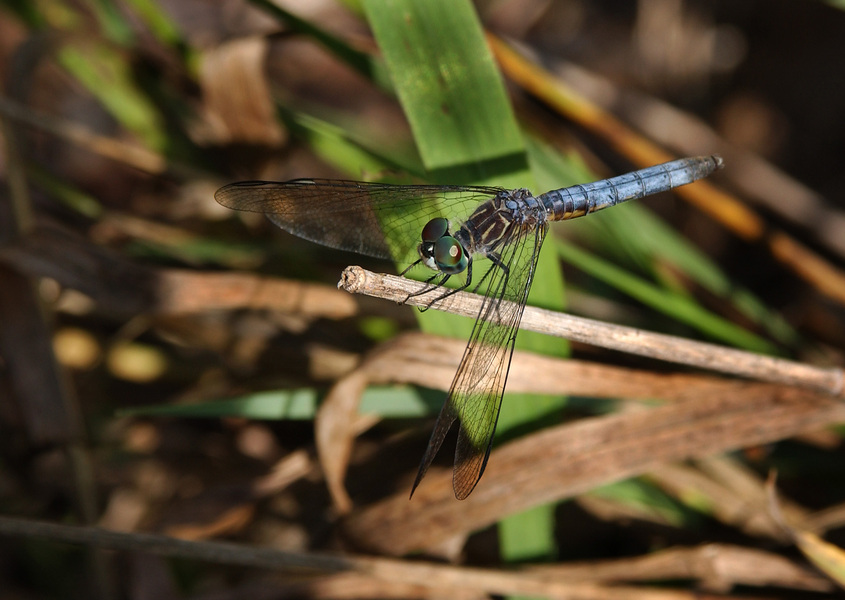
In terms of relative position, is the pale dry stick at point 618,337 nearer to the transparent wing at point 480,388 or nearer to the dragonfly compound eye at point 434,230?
the transparent wing at point 480,388

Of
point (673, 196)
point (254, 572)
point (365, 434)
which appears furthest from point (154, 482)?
point (673, 196)

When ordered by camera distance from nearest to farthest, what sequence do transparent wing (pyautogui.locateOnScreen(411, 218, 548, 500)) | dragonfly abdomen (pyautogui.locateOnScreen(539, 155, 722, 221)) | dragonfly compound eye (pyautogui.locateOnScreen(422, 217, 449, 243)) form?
transparent wing (pyautogui.locateOnScreen(411, 218, 548, 500)) → dragonfly compound eye (pyautogui.locateOnScreen(422, 217, 449, 243)) → dragonfly abdomen (pyautogui.locateOnScreen(539, 155, 722, 221))

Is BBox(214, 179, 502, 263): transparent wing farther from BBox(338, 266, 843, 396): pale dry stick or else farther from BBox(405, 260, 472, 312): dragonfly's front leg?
BBox(338, 266, 843, 396): pale dry stick

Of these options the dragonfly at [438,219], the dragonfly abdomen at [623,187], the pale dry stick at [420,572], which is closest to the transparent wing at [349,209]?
the dragonfly at [438,219]

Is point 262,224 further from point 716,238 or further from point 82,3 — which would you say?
point 716,238

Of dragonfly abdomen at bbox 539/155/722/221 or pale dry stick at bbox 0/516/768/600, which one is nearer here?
pale dry stick at bbox 0/516/768/600

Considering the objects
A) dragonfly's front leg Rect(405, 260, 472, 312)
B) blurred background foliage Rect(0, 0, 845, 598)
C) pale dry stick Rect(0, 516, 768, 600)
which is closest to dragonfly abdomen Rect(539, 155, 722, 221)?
blurred background foliage Rect(0, 0, 845, 598)

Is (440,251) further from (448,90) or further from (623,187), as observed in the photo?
(623,187)

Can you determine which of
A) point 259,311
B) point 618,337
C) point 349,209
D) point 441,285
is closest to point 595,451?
point 618,337
